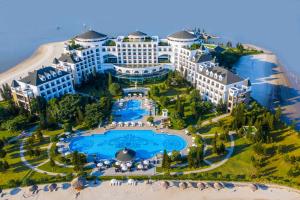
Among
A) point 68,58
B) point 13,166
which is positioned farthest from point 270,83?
point 13,166

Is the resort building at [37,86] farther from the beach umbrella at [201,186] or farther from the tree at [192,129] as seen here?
the beach umbrella at [201,186]

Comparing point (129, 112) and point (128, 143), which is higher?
point (129, 112)

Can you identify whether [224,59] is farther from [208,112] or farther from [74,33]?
[74,33]

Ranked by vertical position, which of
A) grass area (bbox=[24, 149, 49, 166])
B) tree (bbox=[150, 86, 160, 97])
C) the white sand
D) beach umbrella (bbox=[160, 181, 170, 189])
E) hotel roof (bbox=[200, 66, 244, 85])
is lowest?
the white sand

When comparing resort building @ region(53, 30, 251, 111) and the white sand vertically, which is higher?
resort building @ region(53, 30, 251, 111)

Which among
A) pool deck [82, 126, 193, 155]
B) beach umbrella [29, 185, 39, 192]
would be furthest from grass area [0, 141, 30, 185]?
pool deck [82, 126, 193, 155]

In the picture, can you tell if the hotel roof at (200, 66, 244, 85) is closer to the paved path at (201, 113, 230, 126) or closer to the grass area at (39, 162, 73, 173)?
the paved path at (201, 113, 230, 126)

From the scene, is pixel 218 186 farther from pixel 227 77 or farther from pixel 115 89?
pixel 115 89
